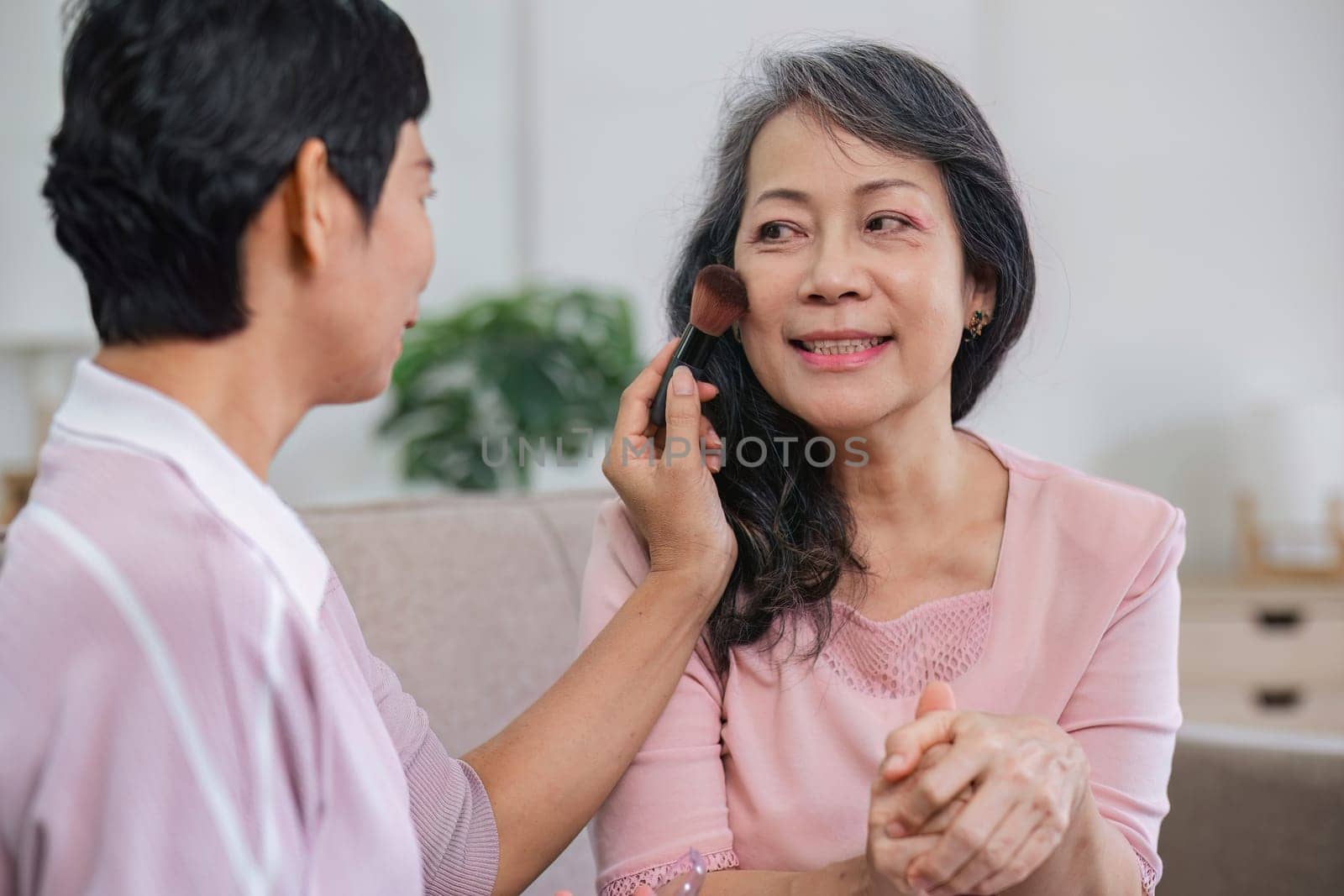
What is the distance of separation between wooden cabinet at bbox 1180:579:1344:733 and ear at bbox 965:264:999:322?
1881mm

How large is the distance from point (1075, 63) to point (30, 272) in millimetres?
3104

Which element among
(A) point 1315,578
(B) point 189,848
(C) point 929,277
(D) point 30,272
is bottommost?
(A) point 1315,578

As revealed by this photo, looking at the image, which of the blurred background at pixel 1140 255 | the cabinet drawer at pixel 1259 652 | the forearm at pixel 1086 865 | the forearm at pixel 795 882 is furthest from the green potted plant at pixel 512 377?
the forearm at pixel 1086 865

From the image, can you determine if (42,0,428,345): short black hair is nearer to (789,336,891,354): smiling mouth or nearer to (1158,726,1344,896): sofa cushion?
(789,336,891,354): smiling mouth

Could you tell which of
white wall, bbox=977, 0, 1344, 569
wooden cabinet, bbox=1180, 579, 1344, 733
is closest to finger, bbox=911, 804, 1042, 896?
wooden cabinet, bbox=1180, 579, 1344, 733

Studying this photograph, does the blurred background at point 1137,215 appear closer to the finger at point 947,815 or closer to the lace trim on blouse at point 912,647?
the lace trim on blouse at point 912,647

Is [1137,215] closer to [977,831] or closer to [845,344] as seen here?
[845,344]

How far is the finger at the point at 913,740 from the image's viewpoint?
2.74ft

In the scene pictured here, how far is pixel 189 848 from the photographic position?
1.94 feet

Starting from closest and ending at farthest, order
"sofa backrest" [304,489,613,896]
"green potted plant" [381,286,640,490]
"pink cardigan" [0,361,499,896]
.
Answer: "pink cardigan" [0,361,499,896], "sofa backrest" [304,489,613,896], "green potted plant" [381,286,640,490]

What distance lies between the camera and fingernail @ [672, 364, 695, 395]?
115cm

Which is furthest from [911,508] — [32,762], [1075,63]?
[1075,63]

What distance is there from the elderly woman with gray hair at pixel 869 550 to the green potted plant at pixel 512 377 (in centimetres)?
194

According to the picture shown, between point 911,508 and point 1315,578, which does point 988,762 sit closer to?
point 911,508
